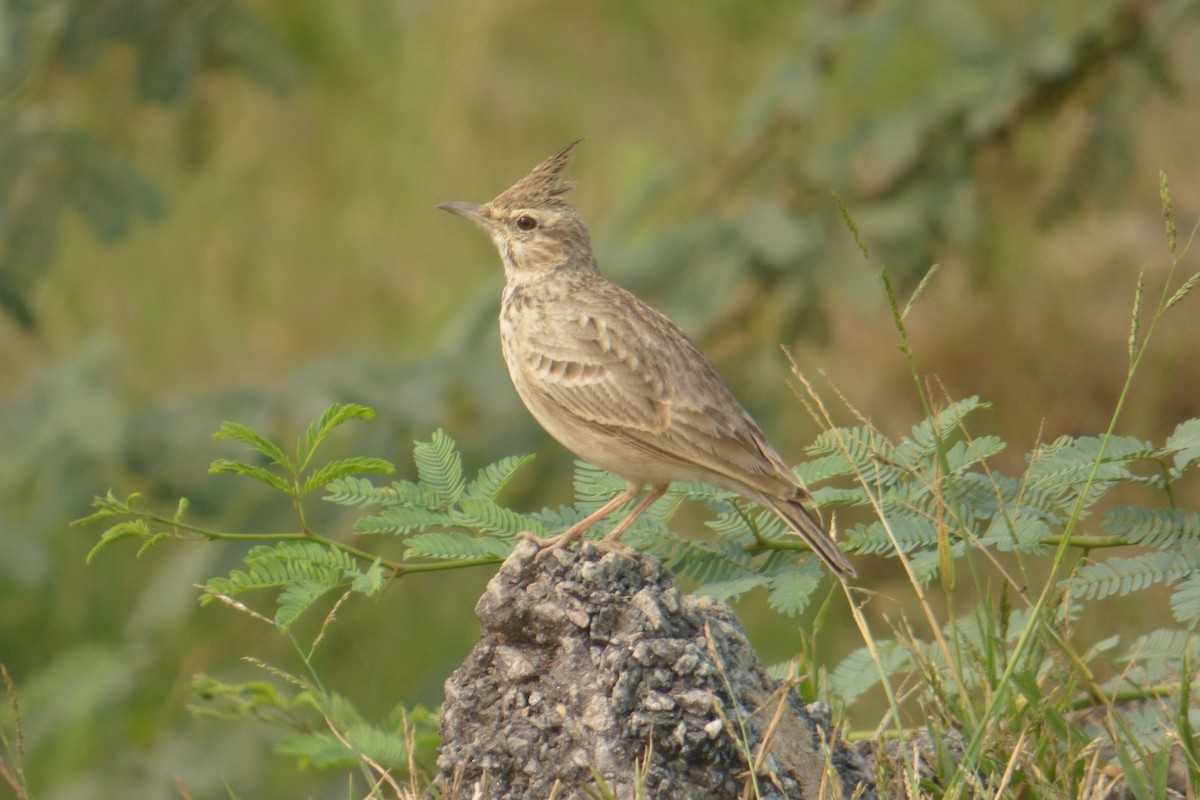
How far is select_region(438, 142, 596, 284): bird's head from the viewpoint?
18.0 feet

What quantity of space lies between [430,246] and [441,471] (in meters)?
7.44

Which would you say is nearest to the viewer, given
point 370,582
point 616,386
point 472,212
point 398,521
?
point 370,582

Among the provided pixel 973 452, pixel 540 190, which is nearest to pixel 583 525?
pixel 973 452

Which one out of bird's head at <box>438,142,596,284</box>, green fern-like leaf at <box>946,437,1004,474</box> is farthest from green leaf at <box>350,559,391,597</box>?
bird's head at <box>438,142,596,284</box>

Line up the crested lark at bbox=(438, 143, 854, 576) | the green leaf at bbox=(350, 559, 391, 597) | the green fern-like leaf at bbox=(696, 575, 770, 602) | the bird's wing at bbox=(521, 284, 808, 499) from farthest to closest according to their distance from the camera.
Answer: the bird's wing at bbox=(521, 284, 808, 499) → the crested lark at bbox=(438, 143, 854, 576) → the green fern-like leaf at bbox=(696, 575, 770, 602) → the green leaf at bbox=(350, 559, 391, 597)

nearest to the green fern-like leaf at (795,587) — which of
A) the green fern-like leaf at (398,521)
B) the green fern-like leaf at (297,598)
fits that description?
the green fern-like leaf at (398,521)

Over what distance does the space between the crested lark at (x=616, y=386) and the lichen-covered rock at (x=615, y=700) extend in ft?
1.24

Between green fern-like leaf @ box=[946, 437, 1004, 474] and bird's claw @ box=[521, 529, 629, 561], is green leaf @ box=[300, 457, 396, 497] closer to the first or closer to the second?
bird's claw @ box=[521, 529, 629, 561]

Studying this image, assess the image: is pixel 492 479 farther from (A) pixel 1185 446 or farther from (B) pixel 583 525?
(A) pixel 1185 446

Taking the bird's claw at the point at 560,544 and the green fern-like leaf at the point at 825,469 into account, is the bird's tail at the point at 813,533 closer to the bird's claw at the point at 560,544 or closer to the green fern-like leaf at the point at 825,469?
the green fern-like leaf at the point at 825,469

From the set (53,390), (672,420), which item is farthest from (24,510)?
(672,420)

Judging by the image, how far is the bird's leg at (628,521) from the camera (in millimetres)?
3594

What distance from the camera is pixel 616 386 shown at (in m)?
4.66

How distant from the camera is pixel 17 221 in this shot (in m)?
6.10
